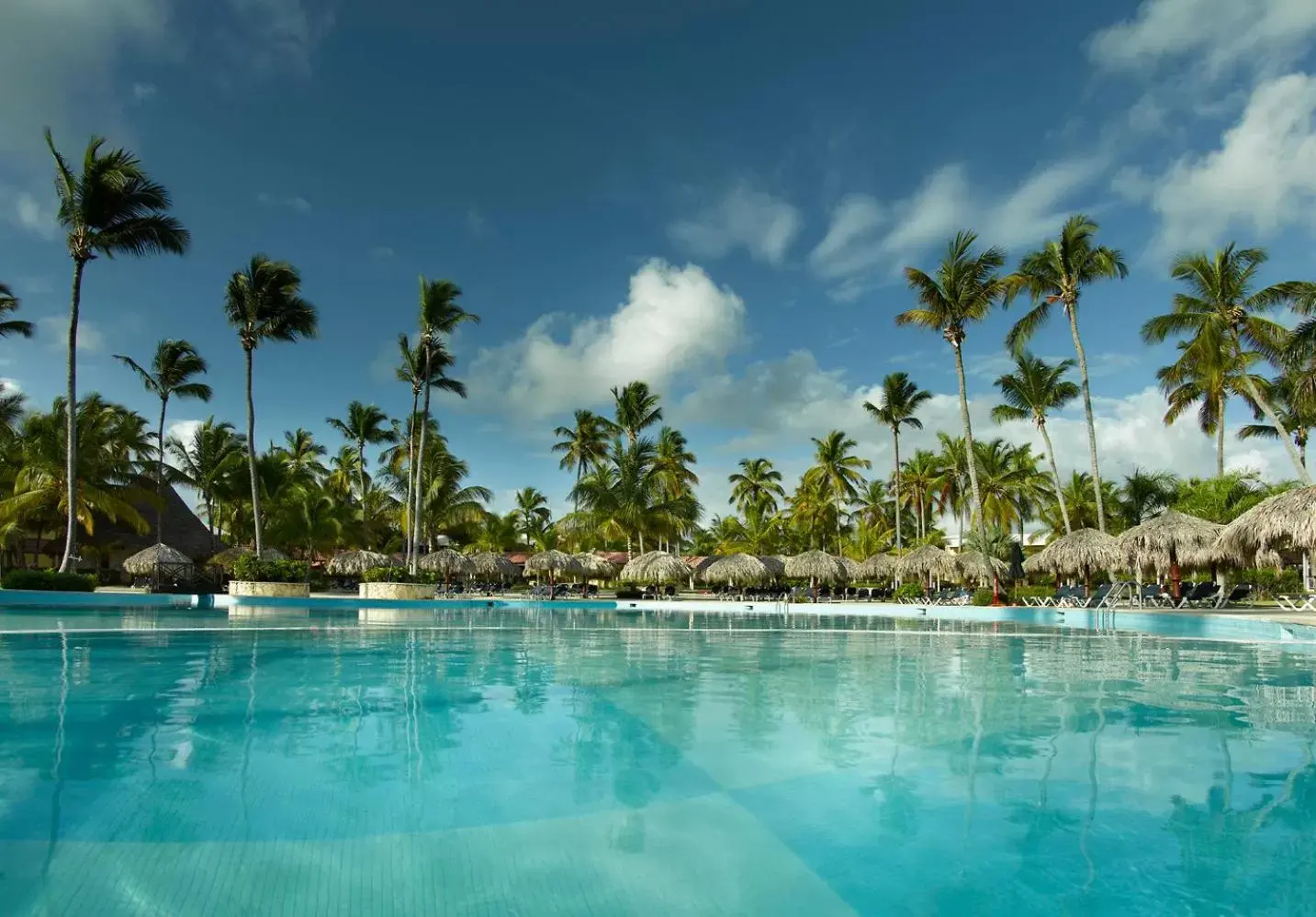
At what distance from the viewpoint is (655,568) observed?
30.5 metres

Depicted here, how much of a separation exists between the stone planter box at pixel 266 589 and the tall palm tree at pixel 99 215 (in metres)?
4.37

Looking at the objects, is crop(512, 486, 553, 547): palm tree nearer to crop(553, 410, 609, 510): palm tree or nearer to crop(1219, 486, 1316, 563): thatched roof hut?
crop(553, 410, 609, 510): palm tree

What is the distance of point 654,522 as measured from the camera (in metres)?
34.2

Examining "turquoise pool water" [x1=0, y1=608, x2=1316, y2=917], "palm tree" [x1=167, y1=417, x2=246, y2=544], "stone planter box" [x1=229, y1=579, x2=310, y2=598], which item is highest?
"palm tree" [x1=167, y1=417, x2=246, y2=544]

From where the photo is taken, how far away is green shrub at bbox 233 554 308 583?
79.9ft

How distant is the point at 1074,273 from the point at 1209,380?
7648 mm

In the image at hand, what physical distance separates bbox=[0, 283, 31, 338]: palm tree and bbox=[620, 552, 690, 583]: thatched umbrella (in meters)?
21.8

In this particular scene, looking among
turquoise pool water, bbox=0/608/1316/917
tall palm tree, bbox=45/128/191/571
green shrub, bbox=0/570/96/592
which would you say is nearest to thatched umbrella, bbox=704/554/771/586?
turquoise pool water, bbox=0/608/1316/917

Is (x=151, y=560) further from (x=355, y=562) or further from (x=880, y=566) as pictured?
(x=880, y=566)

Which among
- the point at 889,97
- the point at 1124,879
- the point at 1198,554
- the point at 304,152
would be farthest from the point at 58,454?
the point at 1198,554

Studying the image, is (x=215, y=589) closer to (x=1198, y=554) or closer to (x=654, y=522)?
(x=654, y=522)

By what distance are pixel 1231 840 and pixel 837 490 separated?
125ft

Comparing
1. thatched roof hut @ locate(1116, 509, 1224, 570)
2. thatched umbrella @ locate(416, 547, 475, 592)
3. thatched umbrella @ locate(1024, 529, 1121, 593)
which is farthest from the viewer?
thatched umbrella @ locate(416, 547, 475, 592)

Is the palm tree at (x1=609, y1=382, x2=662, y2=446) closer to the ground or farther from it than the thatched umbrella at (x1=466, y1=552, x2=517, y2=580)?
farther from it
